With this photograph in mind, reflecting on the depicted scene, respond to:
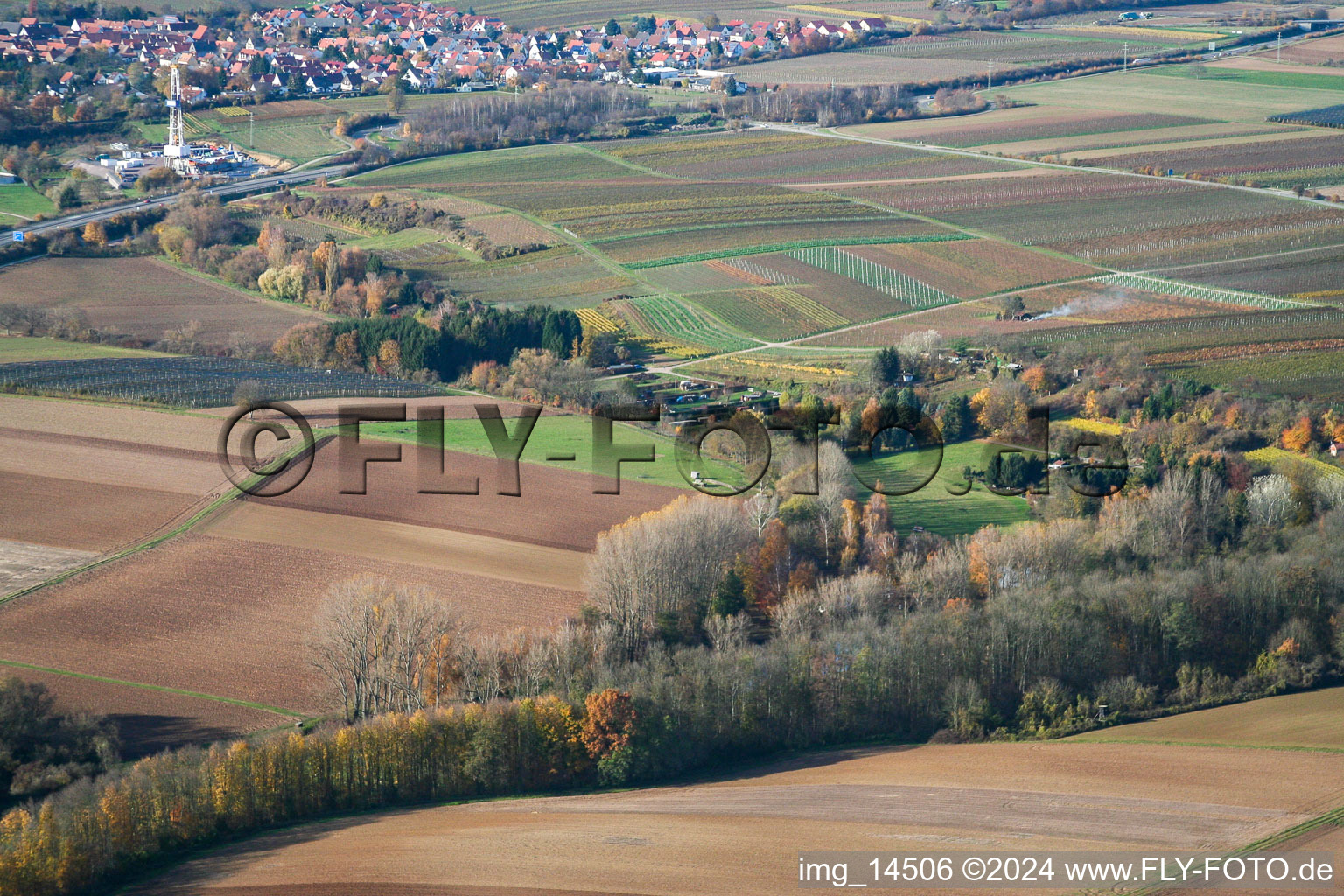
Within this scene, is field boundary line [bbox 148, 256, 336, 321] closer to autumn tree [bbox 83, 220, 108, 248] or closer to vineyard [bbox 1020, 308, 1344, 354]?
autumn tree [bbox 83, 220, 108, 248]

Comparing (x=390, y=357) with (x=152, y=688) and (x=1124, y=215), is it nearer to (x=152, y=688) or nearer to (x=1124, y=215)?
(x=152, y=688)

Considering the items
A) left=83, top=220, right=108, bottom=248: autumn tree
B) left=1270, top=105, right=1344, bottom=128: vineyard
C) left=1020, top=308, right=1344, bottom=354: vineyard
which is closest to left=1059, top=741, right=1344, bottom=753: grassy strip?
left=1020, top=308, right=1344, bottom=354: vineyard

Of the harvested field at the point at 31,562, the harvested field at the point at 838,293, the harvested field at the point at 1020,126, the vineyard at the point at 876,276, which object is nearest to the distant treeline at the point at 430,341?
the harvested field at the point at 838,293

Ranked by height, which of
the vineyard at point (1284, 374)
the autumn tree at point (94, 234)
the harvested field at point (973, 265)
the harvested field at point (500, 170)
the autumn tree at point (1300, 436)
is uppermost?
the harvested field at point (500, 170)

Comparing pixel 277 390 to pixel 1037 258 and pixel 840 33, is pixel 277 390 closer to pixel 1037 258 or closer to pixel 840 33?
pixel 1037 258

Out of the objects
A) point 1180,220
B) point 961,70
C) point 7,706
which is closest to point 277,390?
point 7,706

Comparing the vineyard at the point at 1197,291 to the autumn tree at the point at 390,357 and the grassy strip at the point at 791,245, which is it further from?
the autumn tree at the point at 390,357
